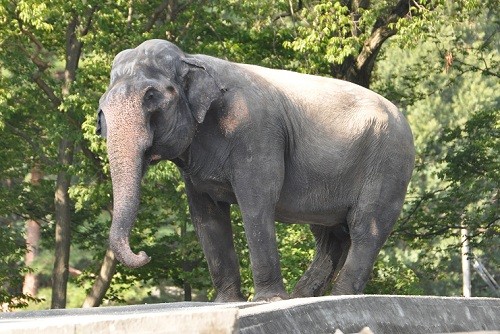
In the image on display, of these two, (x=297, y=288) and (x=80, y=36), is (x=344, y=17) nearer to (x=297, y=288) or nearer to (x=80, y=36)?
(x=80, y=36)

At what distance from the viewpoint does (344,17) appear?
22.2 metres

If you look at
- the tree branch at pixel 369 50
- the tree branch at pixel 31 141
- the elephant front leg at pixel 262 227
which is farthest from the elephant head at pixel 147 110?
the tree branch at pixel 31 141

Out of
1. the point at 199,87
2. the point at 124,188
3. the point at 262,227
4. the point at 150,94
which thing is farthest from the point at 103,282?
the point at 124,188

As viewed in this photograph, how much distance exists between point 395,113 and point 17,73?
48.1 ft

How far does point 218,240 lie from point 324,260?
45.6 inches

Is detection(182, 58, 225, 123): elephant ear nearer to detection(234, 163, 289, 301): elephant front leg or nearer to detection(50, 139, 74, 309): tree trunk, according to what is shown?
detection(234, 163, 289, 301): elephant front leg

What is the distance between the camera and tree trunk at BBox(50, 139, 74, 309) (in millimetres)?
25828

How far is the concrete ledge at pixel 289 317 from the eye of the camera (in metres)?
6.29

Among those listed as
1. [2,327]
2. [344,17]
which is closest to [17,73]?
[344,17]

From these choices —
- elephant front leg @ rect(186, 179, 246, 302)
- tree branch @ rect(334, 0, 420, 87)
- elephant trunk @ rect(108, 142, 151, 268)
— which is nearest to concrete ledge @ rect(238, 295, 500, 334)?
elephant trunk @ rect(108, 142, 151, 268)

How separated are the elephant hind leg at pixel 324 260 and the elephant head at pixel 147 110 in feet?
6.72

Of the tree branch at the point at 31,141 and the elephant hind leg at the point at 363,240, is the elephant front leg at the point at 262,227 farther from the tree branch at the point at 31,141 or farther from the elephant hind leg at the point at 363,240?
the tree branch at the point at 31,141

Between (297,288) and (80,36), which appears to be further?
(80,36)

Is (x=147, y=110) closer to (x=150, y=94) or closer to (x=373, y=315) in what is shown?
(x=150, y=94)
